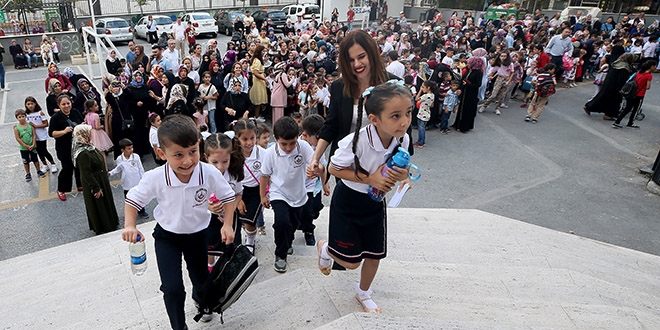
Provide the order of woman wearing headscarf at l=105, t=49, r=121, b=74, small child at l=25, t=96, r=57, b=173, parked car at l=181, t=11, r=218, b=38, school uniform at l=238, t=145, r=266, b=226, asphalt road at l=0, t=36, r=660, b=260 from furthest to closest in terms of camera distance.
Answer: parked car at l=181, t=11, r=218, b=38
woman wearing headscarf at l=105, t=49, r=121, b=74
small child at l=25, t=96, r=57, b=173
asphalt road at l=0, t=36, r=660, b=260
school uniform at l=238, t=145, r=266, b=226

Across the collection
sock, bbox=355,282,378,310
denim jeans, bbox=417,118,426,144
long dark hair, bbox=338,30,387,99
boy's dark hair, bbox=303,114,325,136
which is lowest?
denim jeans, bbox=417,118,426,144

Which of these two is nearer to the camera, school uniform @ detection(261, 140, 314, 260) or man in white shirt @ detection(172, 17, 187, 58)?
school uniform @ detection(261, 140, 314, 260)

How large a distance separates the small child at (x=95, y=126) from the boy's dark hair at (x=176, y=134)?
18.3 feet

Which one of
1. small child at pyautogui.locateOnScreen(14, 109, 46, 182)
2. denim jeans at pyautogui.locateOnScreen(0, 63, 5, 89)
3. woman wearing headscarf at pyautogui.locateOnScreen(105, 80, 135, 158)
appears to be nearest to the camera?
small child at pyautogui.locateOnScreen(14, 109, 46, 182)

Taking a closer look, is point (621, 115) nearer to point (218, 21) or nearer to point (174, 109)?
→ point (174, 109)

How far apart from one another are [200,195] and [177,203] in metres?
0.15

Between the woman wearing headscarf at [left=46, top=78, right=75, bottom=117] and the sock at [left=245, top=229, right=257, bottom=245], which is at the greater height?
the woman wearing headscarf at [left=46, top=78, right=75, bottom=117]

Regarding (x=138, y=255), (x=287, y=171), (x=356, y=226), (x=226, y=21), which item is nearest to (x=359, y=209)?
(x=356, y=226)

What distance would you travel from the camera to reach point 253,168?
164 inches

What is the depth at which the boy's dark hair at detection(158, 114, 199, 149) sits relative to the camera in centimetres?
247

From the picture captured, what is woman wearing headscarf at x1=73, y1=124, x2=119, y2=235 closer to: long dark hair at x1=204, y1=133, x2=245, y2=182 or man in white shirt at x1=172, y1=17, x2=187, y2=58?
long dark hair at x1=204, y1=133, x2=245, y2=182

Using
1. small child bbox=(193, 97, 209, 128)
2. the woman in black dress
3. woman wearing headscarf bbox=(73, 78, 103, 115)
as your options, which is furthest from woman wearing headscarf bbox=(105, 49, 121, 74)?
the woman in black dress

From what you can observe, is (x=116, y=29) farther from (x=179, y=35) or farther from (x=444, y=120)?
(x=444, y=120)

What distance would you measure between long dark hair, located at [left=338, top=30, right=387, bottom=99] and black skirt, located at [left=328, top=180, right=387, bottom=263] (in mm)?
770
